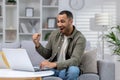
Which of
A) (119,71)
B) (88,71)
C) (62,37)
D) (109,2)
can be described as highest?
(109,2)

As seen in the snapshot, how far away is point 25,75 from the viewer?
1.94m

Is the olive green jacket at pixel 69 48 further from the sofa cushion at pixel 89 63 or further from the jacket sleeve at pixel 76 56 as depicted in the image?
the sofa cushion at pixel 89 63

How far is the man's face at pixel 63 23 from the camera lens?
2812mm

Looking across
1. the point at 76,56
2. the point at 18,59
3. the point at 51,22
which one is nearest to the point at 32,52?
the point at 76,56

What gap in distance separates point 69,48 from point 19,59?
0.87m

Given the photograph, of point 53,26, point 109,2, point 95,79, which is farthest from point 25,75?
point 109,2

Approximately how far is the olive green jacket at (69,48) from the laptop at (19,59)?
544mm

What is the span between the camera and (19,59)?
215cm

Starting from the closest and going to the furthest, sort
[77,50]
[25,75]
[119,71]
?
[25,75]
[77,50]
[119,71]

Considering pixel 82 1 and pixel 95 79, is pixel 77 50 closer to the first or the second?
pixel 95 79

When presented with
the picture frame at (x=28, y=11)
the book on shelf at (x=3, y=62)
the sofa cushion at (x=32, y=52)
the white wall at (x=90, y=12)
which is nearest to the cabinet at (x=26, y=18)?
the picture frame at (x=28, y=11)

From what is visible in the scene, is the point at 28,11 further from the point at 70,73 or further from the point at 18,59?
the point at 18,59

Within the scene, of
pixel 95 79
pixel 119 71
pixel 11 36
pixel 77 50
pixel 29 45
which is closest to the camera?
pixel 77 50

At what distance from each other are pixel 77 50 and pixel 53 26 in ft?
9.96
